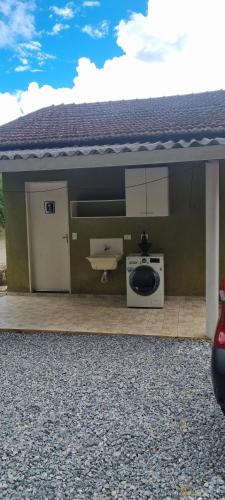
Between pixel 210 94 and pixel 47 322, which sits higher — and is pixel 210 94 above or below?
above

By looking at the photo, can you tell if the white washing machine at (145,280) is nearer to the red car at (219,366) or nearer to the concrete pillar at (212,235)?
the concrete pillar at (212,235)

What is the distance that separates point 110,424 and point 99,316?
3.17 m

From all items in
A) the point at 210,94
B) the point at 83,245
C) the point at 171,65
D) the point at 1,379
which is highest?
the point at 171,65

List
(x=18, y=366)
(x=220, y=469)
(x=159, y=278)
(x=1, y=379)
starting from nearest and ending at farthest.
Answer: (x=220, y=469)
(x=1, y=379)
(x=18, y=366)
(x=159, y=278)

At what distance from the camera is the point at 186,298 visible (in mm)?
7199

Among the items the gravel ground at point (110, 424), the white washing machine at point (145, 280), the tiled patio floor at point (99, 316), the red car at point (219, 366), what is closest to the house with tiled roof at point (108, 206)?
the tiled patio floor at point (99, 316)

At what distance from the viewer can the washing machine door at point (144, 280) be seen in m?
6.42

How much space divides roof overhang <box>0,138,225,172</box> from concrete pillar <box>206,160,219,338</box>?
509 mm

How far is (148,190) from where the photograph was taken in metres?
6.81

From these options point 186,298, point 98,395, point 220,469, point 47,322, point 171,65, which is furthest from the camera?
point 171,65

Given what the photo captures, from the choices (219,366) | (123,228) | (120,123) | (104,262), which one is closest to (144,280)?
(104,262)

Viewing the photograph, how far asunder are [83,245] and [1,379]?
12.7 feet

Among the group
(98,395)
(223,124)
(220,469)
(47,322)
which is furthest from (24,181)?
(220,469)

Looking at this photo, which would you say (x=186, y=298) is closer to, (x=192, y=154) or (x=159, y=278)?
(x=159, y=278)
